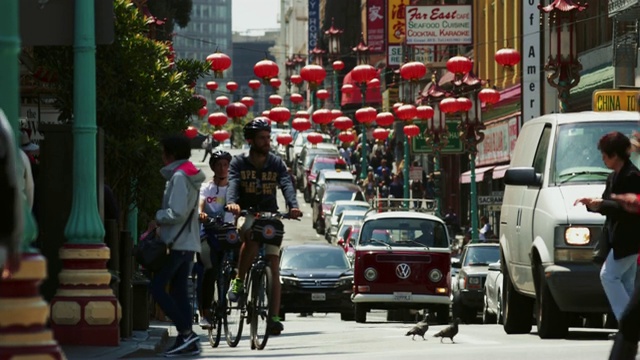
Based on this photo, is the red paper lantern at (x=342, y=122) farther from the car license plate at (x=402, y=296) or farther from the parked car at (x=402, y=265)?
the car license plate at (x=402, y=296)

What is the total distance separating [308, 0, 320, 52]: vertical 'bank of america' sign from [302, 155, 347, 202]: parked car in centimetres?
8481

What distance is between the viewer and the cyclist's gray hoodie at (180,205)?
43.9ft

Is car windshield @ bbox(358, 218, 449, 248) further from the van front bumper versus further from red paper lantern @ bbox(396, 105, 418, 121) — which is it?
red paper lantern @ bbox(396, 105, 418, 121)

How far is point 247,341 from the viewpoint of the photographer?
16.4 meters

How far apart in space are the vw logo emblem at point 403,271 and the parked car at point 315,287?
265cm

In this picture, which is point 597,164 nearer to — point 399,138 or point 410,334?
point 410,334

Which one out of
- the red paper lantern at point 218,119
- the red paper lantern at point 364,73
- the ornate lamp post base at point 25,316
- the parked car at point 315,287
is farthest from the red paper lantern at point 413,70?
the ornate lamp post base at point 25,316

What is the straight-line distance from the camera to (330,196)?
212 ft

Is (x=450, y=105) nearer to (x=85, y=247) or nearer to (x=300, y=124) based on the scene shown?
(x=300, y=124)

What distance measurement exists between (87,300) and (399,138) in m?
69.1

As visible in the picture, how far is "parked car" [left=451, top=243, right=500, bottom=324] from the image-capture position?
29.9 metres

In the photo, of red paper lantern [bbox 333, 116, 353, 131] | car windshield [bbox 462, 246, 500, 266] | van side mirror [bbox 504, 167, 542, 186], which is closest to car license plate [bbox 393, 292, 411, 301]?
car windshield [bbox 462, 246, 500, 266]

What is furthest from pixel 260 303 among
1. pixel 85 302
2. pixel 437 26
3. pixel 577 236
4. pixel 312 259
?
pixel 437 26

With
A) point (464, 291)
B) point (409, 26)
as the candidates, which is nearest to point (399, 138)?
point (409, 26)
